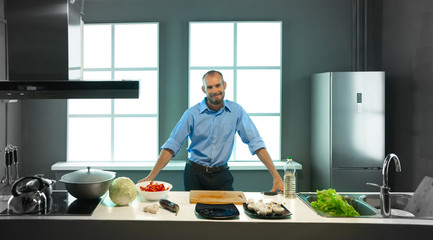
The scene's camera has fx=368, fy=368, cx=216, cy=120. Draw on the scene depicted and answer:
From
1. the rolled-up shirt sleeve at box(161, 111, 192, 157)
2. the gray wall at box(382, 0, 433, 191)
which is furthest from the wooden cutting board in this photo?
the gray wall at box(382, 0, 433, 191)

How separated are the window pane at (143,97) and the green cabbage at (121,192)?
2713mm

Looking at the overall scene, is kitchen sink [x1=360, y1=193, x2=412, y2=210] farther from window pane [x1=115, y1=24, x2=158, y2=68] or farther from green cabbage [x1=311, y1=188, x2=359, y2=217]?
window pane [x1=115, y1=24, x2=158, y2=68]

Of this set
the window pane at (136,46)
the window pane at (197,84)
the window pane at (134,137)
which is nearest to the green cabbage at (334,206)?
the window pane at (197,84)

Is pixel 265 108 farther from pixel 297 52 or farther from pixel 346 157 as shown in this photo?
pixel 346 157

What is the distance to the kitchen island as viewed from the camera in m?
2.06

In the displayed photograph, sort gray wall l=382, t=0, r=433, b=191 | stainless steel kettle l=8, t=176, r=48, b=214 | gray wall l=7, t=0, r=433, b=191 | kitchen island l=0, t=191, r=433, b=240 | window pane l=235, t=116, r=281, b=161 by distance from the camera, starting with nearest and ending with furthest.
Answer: kitchen island l=0, t=191, r=433, b=240, stainless steel kettle l=8, t=176, r=48, b=214, gray wall l=382, t=0, r=433, b=191, gray wall l=7, t=0, r=433, b=191, window pane l=235, t=116, r=281, b=161

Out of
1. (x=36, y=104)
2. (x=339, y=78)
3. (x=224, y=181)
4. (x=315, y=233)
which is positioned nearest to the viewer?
(x=315, y=233)

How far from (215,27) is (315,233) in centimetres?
352

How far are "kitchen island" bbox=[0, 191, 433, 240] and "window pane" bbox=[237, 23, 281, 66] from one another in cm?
319

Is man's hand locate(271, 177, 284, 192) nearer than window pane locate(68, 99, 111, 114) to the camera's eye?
Yes

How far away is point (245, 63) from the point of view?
5.05m

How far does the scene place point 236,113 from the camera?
11.1 ft

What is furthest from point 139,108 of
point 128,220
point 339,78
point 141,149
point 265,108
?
point 128,220

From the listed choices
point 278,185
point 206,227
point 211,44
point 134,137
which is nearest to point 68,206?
point 206,227
